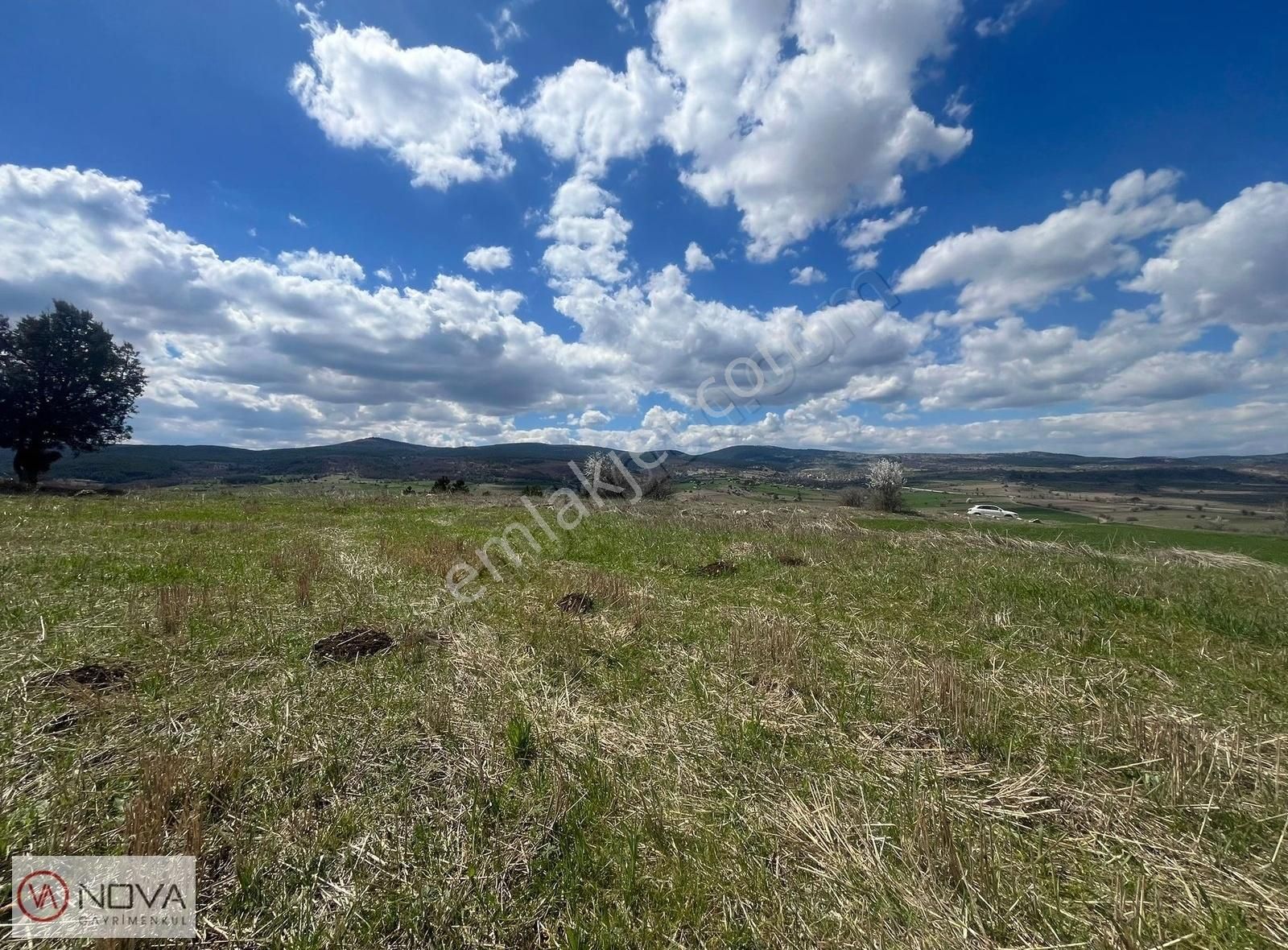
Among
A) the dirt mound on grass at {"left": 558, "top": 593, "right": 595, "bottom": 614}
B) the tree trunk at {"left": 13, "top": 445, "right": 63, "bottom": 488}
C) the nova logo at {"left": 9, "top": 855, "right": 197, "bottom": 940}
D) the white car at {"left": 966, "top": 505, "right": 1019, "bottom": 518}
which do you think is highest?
the tree trunk at {"left": 13, "top": 445, "right": 63, "bottom": 488}

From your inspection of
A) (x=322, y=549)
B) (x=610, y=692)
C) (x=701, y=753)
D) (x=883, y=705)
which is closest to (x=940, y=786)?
(x=883, y=705)

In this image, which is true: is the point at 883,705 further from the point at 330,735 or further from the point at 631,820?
the point at 330,735

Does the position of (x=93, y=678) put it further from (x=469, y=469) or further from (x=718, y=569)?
(x=469, y=469)

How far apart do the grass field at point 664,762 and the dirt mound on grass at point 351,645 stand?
8.1 inches

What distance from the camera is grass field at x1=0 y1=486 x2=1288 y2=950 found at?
272 cm

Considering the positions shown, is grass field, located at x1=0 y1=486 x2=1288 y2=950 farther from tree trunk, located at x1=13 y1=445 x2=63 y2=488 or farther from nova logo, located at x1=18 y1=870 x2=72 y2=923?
tree trunk, located at x1=13 y1=445 x2=63 y2=488

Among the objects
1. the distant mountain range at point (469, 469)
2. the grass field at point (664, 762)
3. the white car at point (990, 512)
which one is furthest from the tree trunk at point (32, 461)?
the white car at point (990, 512)

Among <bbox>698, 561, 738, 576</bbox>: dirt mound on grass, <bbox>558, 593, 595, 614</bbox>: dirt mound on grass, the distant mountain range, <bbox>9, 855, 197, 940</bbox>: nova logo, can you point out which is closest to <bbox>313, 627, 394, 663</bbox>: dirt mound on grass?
<bbox>558, 593, 595, 614</bbox>: dirt mound on grass

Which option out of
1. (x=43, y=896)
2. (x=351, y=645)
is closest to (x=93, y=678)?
(x=351, y=645)

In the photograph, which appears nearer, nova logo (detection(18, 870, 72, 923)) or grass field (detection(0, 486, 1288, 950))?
nova logo (detection(18, 870, 72, 923))

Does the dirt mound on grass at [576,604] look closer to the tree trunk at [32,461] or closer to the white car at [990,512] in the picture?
the white car at [990,512]

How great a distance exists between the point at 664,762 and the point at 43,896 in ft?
12.6

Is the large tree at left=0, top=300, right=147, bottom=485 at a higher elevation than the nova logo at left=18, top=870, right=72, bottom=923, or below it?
higher

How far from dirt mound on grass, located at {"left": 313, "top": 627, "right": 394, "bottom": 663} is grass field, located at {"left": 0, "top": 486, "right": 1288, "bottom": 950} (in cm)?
20
